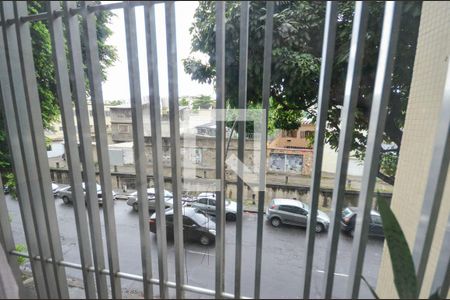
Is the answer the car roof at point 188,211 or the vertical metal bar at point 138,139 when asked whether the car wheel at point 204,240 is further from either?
the vertical metal bar at point 138,139

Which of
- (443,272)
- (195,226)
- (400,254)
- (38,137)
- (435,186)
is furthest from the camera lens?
(195,226)

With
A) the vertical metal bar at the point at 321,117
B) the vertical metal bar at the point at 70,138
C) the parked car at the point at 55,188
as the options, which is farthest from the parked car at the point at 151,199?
the vertical metal bar at the point at 321,117

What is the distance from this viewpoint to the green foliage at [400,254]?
778 millimetres

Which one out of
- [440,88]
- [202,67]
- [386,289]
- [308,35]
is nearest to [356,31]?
[308,35]

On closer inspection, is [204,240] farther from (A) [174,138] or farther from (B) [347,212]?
(B) [347,212]

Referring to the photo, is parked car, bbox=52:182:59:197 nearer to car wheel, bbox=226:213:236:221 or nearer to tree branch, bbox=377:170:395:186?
car wheel, bbox=226:213:236:221

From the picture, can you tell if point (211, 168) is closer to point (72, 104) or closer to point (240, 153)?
point (240, 153)

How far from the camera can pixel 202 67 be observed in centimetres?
125

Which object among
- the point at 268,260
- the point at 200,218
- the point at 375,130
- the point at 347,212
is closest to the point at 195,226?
the point at 200,218

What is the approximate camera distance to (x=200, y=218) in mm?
1444

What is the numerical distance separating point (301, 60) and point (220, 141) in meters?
0.57

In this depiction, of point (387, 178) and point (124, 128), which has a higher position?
point (124, 128)

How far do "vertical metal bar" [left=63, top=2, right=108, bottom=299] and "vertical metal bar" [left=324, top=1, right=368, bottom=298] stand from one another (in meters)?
1.16

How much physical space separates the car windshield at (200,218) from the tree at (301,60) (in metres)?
0.70
